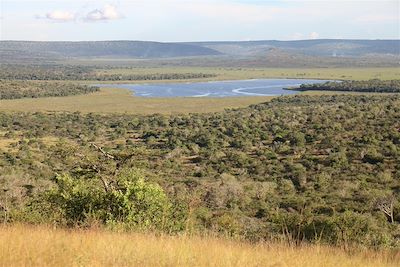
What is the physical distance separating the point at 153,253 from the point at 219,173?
26002mm

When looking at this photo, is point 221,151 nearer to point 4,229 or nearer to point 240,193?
point 240,193

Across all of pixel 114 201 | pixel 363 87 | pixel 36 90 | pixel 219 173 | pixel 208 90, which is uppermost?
pixel 114 201

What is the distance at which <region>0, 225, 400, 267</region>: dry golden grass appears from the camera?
447 cm

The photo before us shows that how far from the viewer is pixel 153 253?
4.83m

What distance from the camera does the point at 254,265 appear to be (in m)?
4.45

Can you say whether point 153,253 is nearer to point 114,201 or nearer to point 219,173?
point 114,201

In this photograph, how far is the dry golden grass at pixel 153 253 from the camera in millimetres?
4469

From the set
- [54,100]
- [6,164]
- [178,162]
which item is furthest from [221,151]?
[54,100]

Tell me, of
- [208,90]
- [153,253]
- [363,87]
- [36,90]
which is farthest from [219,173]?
[208,90]

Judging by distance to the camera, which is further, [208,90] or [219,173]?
[208,90]

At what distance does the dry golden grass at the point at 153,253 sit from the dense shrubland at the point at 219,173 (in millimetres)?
488

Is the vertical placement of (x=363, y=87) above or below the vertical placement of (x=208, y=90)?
above

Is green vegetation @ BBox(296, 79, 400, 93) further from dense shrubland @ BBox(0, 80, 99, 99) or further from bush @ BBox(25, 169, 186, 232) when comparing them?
bush @ BBox(25, 169, 186, 232)

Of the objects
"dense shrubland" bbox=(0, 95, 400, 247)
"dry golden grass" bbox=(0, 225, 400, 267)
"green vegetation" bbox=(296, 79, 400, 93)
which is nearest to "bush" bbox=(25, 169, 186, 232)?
"dense shrubland" bbox=(0, 95, 400, 247)
